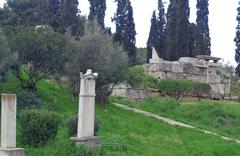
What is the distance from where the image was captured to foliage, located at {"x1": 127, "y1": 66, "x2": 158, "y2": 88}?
105ft

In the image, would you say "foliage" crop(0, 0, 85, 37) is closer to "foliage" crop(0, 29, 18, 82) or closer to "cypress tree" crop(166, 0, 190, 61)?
"cypress tree" crop(166, 0, 190, 61)

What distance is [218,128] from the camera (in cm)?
2816

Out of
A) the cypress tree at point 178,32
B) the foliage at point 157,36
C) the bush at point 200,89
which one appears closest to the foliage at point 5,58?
the bush at point 200,89

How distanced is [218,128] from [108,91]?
21.7 ft

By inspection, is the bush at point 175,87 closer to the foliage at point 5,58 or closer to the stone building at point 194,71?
the stone building at point 194,71

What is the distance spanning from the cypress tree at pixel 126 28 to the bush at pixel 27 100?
72.0 feet

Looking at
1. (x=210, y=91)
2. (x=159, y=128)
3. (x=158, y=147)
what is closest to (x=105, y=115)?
(x=159, y=128)

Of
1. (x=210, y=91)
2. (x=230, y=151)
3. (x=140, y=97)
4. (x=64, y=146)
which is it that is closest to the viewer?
(x=64, y=146)

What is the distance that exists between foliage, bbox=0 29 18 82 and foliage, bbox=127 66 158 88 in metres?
9.03

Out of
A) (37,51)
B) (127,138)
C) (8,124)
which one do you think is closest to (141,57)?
(37,51)

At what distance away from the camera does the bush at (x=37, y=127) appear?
16781 millimetres

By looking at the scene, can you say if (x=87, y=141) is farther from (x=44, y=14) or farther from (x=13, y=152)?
(x=44, y=14)

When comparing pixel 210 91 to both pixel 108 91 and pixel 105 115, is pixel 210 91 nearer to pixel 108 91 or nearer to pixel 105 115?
pixel 108 91

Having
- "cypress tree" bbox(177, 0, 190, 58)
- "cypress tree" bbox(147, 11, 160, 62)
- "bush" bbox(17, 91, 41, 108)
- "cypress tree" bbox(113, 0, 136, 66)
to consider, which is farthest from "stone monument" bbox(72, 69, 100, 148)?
"cypress tree" bbox(147, 11, 160, 62)
